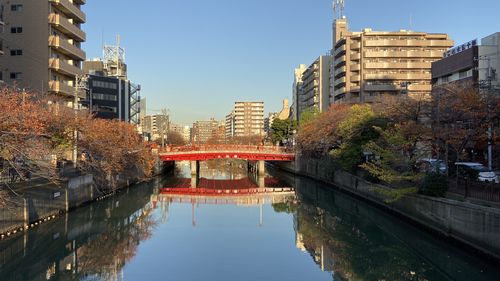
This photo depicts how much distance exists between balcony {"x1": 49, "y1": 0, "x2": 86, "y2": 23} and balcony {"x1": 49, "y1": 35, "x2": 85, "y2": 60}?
2.97 metres

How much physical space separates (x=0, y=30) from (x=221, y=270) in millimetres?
30505

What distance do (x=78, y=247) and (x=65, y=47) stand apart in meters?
25.9

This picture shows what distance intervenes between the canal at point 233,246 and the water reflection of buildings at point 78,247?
0.04 m

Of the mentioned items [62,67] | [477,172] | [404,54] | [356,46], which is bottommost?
[477,172]

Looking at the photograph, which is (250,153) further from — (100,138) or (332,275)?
(332,275)

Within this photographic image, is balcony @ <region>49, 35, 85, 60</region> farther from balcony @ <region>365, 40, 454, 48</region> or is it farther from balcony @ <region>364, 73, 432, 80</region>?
balcony @ <region>365, 40, 454, 48</region>

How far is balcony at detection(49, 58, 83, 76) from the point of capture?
40438 mm

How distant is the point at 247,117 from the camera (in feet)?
533

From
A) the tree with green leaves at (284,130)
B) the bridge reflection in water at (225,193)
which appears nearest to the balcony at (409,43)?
the tree with green leaves at (284,130)

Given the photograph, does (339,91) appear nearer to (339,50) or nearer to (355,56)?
(355,56)

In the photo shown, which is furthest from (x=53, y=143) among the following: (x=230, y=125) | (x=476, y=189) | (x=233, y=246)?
(x=230, y=125)

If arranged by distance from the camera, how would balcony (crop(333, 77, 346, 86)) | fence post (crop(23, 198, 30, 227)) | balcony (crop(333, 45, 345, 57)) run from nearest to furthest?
fence post (crop(23, 198, 30, 227))
balcony (crop(333, 77, 346, 86))
balcony (crop(333, 45, 345, 57))

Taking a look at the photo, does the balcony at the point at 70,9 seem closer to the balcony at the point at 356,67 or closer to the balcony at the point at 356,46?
the balcony at the point at 356,67

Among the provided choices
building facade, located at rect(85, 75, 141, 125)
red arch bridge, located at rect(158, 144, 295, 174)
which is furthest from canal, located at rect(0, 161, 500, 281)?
→ building facade, located at rect(85, 75, 141, 125)
